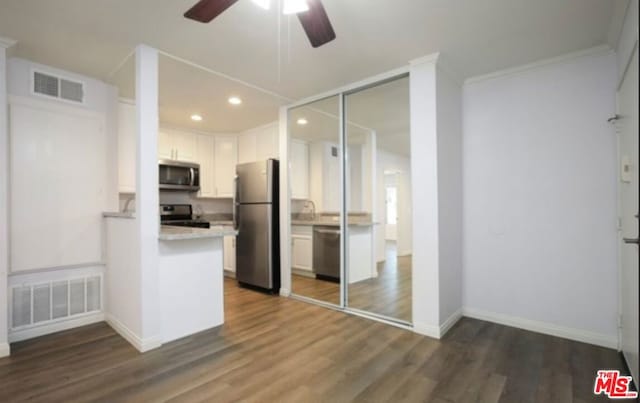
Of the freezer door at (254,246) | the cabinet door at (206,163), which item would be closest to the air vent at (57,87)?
the cabinet door at (206,163)

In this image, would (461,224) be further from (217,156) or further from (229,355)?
(217,156)

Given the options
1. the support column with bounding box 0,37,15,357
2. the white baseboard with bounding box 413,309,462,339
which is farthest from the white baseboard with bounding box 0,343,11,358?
the white baseboard with bounding box 413,309,462,339

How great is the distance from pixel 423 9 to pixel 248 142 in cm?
366

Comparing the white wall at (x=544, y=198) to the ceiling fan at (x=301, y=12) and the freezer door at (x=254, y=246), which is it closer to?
the ceiling fan at (x=301, y=12)

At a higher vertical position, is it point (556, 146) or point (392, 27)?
point (392, 27)

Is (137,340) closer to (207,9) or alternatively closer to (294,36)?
(207,9)

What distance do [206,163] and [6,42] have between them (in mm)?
2939

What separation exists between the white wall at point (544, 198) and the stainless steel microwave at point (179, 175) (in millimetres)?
3823

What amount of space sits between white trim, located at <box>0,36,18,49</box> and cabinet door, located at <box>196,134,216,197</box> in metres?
2.73

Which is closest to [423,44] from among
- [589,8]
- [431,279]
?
[589,8]

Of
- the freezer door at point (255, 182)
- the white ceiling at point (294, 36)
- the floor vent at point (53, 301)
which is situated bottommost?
the floor vent at point (53, 301)

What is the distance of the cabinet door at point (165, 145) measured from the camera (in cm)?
469

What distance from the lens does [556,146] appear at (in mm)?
2783

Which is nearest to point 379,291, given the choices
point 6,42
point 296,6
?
point 296,6
